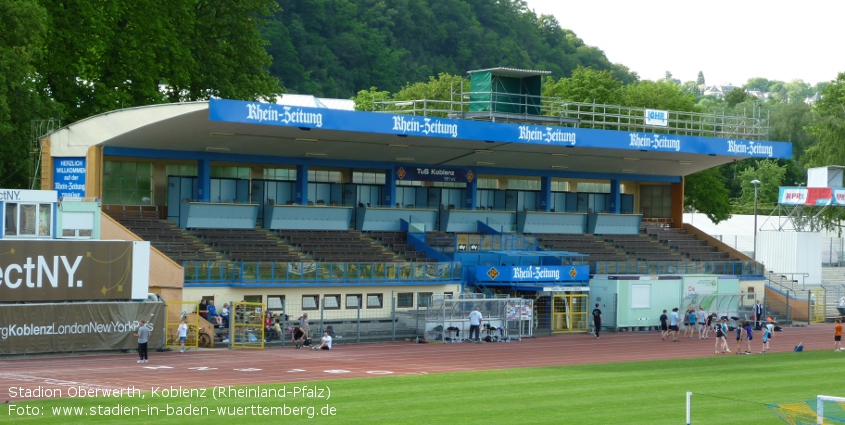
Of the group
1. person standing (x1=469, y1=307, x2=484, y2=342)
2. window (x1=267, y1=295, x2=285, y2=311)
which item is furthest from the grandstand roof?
person standing (x1=469, y1=307, x2=484, y2=342)

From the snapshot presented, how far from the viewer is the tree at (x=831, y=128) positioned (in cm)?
9169

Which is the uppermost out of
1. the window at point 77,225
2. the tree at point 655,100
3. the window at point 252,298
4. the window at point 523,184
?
the tree at point 655,100

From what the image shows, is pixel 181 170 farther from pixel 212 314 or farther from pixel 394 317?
pixel 394 317

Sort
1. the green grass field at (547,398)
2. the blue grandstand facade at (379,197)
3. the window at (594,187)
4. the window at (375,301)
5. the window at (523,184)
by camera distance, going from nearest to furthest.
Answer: the green grass field at (547,398) < the blue grandstand facade at (379,197) < the window at (375,301) < the window at (523,184) < the window at (594,187)

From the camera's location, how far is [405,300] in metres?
47.5

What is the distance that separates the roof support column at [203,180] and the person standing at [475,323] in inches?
559

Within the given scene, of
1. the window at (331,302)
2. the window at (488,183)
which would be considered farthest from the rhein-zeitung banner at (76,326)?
the window at (488,183)

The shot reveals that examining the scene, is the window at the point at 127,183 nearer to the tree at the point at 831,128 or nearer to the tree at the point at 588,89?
the tree at the point at 588,89

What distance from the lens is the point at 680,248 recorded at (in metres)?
64.4

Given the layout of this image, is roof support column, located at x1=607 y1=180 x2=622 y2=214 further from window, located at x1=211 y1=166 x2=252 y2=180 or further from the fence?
window, located at x1=211 y1=166 x2=252 y2=180

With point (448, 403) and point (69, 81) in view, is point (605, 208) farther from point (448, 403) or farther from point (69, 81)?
point (448, 403)

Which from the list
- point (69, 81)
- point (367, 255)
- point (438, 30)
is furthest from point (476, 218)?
point (438, 30)

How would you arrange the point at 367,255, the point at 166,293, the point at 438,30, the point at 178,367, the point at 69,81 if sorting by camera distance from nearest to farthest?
the point at 178,367 → the point at 166,293 → the point at 367,255 → the point at 69,81 → the point at 438,30

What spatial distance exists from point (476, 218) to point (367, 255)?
11.0 m
